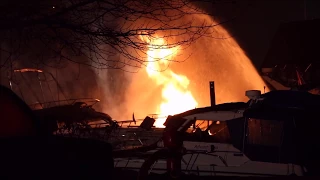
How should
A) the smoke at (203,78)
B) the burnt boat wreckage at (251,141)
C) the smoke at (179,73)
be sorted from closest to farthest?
the burnt boat wreckage at (251,141) → the smoke at (203,78) → the smoke at (179,73)

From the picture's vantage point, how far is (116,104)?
81.3 ft

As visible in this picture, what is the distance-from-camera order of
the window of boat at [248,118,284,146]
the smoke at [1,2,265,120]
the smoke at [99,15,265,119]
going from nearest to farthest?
the window of boat at [248,118,284,146], the smoke at [99,15,265,119], the smoke at [1,2,265,120]

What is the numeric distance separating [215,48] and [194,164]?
49.5 feet

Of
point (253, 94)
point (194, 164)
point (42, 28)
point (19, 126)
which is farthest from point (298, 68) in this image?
point (19, 126)

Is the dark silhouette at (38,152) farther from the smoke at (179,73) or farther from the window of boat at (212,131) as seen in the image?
the smoke at (179,73)

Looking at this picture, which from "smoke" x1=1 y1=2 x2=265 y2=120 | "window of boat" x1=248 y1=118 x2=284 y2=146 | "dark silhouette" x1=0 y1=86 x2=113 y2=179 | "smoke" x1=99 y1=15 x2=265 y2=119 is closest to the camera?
"dark silhouette" x1=0 y1=86 x2=113 y2=179

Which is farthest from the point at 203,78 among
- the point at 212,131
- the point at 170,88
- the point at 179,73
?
the point at 212,131

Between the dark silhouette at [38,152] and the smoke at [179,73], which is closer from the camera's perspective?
the dark silhouette at [38,152]

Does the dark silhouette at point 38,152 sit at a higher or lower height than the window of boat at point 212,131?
higher

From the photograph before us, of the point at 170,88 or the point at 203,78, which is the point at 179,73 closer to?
the point at 170,88

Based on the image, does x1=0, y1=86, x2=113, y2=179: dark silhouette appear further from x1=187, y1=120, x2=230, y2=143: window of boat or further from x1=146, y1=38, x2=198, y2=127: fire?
x1=146, y1=38, x2=198, y2=127: fire

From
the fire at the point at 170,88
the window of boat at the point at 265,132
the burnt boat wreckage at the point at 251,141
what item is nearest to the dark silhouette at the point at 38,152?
the burnt boat wreckage at the point at 251,141

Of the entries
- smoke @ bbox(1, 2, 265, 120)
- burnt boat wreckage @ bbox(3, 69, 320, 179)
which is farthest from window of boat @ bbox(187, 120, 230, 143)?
smoke @ bbox(1, 2, 265, 120)

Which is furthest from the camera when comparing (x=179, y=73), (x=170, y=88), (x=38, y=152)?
(x=179, y=73)
